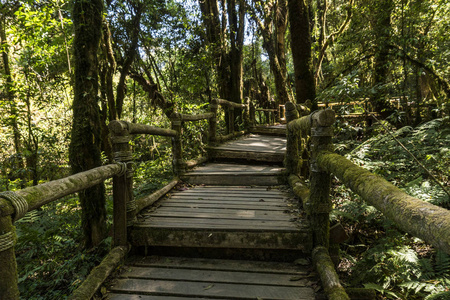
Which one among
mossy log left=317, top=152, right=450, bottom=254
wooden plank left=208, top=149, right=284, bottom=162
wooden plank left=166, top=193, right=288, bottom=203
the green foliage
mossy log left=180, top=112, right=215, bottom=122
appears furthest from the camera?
wooden plank left=208, top=149, right=284, bottom=162

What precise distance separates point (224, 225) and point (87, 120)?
2.39 meters

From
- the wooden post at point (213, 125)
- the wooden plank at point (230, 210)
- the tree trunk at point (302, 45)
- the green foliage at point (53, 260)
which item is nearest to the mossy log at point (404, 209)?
the wooden plank at point (230, 210)

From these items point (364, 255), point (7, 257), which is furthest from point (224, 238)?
point (364, 255)

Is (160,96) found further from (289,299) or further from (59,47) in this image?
(289,299)

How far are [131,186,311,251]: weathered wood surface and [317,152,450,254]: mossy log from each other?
3.76ft

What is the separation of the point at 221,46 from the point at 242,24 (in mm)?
1213

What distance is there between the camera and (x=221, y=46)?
388 inches

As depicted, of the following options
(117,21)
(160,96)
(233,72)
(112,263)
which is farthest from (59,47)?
(112,263)

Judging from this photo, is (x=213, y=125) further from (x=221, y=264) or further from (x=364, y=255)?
(x=221, y=264)

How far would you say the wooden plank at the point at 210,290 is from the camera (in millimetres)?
2268

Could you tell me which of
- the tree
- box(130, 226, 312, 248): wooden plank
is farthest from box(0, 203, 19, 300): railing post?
the tree

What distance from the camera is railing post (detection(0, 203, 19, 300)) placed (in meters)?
1.31

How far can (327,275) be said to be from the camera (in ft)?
7.47

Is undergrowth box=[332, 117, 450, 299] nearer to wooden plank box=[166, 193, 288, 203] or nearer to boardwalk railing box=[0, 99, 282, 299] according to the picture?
wooden plank box=[166, 193, 288, 203]
